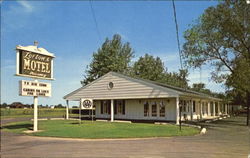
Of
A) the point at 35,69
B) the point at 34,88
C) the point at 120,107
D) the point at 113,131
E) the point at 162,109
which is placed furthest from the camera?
the point at 120,107

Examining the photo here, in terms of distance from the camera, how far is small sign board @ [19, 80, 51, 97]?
64.6 ft

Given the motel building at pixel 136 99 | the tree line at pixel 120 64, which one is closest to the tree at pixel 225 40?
the motel building at pixel 136 99

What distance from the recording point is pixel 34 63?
20562 mm

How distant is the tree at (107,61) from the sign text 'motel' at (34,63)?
116 ft

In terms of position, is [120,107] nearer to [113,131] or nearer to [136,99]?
[136,99]

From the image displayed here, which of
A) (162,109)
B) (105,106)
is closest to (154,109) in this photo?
(162,109)

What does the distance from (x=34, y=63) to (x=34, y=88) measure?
74.9 inches

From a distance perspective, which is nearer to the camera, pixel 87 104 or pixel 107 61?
pixel 87 104

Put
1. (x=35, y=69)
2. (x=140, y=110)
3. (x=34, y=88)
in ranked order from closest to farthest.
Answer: (x=34, y=88) < (x=35, y=69) < (x=140, y=110)

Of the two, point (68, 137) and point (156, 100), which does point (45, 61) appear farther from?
point (156, 100)

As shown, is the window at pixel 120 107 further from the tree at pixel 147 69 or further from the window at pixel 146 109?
the tree at pixel 147 69

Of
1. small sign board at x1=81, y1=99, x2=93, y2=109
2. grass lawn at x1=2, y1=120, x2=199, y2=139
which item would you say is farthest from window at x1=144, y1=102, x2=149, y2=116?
grass lawn at x1=2, y1=120, x2=199, y2=139

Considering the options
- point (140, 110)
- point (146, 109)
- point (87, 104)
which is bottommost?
point (140, 110)

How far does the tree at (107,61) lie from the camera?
189 ft
